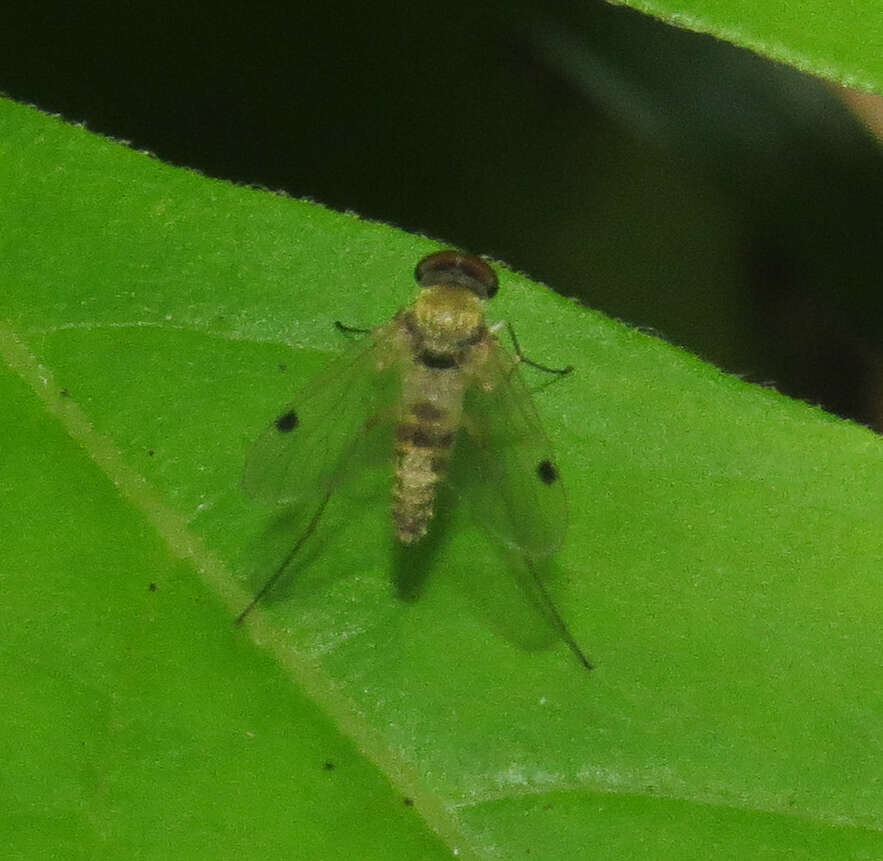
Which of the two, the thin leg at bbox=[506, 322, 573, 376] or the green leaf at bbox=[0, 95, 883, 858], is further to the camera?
the thin leg at bbox=[506, 322, 573, 376]

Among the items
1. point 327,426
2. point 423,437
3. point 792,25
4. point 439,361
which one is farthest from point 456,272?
point 792,25

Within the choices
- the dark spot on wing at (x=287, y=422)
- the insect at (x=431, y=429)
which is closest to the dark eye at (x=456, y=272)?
the insect at (x=431, y=429)

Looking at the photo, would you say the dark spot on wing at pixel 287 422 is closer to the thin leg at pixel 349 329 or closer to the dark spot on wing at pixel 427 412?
the thin leg at pixel 349 329

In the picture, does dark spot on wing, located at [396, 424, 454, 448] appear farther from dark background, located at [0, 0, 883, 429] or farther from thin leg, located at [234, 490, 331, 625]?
dark background, located at [0, 0, 883, 429]

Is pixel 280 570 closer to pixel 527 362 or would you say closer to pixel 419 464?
pixel 419 464

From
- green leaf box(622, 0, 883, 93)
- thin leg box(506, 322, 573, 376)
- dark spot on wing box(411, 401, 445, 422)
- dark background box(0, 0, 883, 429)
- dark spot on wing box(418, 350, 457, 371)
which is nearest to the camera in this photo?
green leaf box(622, 0, 883, 93)

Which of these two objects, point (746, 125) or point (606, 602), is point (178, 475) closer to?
point (606, 602)

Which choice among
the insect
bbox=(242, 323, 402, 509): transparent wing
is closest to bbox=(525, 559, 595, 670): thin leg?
the insect
